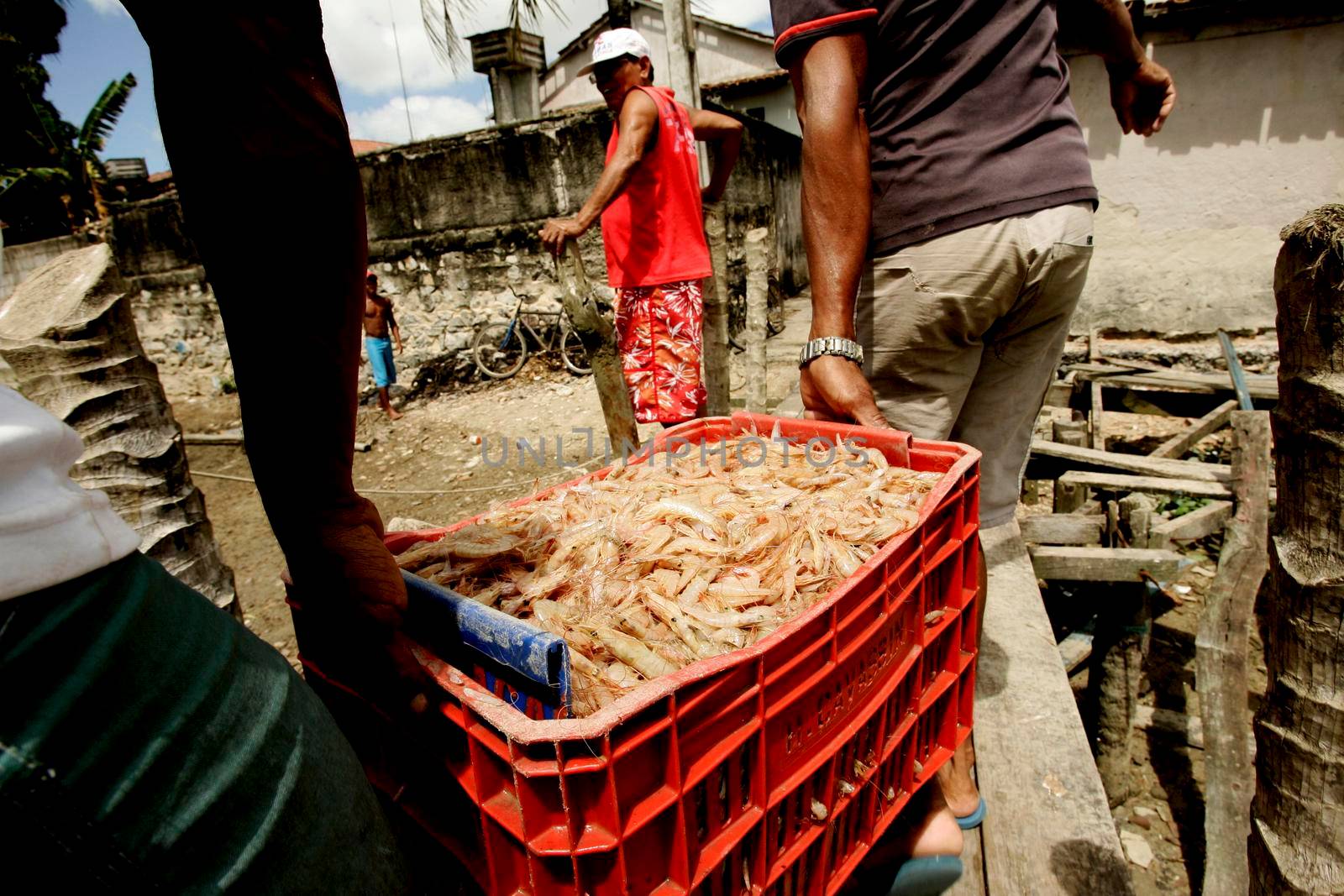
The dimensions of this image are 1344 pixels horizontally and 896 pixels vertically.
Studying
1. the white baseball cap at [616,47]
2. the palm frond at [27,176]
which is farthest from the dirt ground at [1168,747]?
the palm frond at [27,176]

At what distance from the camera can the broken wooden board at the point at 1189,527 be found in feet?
12.0

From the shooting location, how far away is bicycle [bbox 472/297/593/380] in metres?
9.92

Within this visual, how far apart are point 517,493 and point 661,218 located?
300 centimetres

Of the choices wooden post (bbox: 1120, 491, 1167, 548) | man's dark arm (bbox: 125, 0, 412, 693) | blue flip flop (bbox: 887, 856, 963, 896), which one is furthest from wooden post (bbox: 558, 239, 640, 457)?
man's dark arm (bbox: 125, 0, 412, 693)

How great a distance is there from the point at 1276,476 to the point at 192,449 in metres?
11.0

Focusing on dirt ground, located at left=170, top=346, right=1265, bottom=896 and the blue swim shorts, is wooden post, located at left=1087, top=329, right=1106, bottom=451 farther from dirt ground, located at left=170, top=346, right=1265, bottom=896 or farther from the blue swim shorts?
the blue swim shorts

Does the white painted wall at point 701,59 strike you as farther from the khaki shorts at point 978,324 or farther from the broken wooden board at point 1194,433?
the khaki shorts at point 978,324

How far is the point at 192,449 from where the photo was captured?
936 centimetres

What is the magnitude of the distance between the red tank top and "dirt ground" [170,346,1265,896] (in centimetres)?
115

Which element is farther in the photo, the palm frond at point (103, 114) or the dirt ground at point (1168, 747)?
the palm frond at point (103, 114)

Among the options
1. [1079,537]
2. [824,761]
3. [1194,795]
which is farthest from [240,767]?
[1194,795]

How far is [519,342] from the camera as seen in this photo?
10.1 meters

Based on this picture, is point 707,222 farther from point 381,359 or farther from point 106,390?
point 381,359

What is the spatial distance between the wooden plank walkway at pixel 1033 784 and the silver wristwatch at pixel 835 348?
4.20ft
